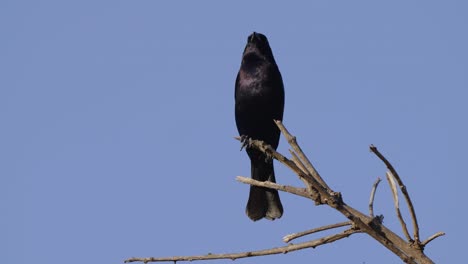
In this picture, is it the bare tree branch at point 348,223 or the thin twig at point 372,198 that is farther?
the thin twig at point 372,198

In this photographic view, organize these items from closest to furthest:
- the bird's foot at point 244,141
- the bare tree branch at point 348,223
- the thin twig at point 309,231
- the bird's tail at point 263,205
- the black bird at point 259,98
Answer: the bare tree branch at point 348,223
the thin twig at point 309,231
the bird's tail at point 263,205
the bird's foot at point 244,141
the black bird at point 259,98

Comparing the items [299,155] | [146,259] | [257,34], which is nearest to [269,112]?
[257,34]

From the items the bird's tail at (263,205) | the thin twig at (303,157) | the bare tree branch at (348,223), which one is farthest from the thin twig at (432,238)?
the bird's tail at (263,205)

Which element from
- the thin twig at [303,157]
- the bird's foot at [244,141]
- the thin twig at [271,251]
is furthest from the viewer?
the bird's foot at [244,141]

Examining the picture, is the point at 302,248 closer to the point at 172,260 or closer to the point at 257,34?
the point at 172,260

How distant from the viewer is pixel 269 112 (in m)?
7.18

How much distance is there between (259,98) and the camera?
7121mm

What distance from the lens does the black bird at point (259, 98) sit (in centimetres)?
715

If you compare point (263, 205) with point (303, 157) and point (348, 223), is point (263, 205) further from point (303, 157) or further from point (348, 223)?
point (348, 223)

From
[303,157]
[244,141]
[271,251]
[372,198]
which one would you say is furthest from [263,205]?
[271,251]

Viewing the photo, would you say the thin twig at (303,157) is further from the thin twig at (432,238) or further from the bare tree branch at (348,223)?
the thin twig at (432,238)

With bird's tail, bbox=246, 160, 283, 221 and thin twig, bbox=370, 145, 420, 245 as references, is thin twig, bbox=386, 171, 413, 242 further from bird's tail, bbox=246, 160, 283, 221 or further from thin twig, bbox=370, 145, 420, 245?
bird's tail, bbox=246, 160, 283, 221

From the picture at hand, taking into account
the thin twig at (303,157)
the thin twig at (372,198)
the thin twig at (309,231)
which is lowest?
the thin twig at (309,231)

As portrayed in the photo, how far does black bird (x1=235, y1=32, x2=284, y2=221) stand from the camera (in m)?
7.15
